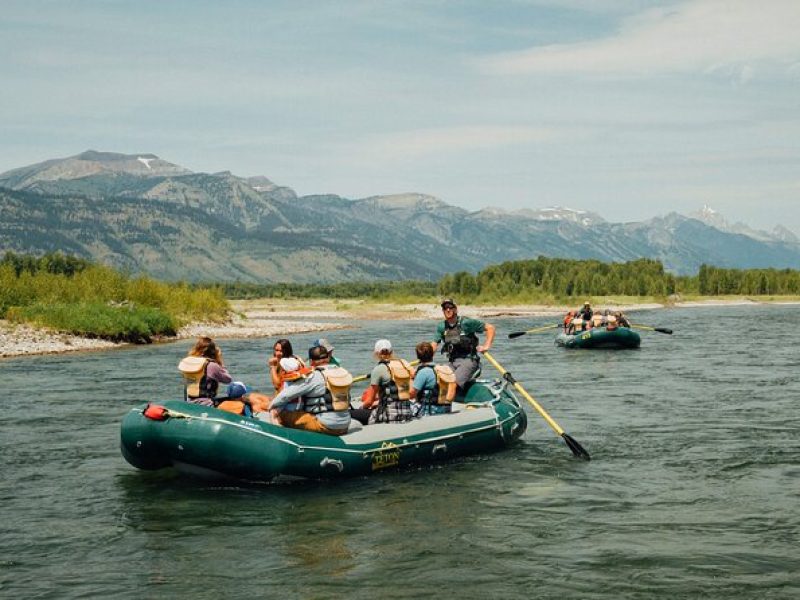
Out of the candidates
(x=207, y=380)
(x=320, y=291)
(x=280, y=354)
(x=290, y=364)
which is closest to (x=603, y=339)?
(x=280, y=354)

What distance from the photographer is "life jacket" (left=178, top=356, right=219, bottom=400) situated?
1478 cm

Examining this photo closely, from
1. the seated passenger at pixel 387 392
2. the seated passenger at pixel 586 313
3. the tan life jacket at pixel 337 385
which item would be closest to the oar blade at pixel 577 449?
the seated passenger at pixel 387 392

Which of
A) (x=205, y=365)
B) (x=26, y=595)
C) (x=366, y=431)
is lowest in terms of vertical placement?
(x=26, y=595)

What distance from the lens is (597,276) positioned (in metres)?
146

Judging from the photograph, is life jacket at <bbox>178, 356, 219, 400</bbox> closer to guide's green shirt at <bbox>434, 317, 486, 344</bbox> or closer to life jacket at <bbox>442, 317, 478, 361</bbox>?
guide's green shirt at <bbox>434, 317, 486, 344</bbox>

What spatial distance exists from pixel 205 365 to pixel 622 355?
27671 mm

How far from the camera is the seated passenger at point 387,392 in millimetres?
15641

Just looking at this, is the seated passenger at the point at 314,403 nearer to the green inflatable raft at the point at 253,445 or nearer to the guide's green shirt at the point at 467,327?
the green inflatable raft at the point at 253,445

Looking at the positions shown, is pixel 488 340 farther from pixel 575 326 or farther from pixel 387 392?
pixel 575 326

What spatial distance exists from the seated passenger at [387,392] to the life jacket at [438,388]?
2.55 ft

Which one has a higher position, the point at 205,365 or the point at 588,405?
the point at 205,365

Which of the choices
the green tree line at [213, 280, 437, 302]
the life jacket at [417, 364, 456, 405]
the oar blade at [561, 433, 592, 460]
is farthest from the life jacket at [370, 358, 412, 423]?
the green tree line at [213, 280, 437, 302]

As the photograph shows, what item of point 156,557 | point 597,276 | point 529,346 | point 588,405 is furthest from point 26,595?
point 597,276

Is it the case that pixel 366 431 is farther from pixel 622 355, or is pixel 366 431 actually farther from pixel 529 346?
pixel 529 346
